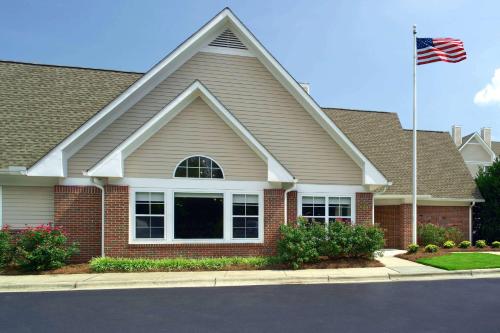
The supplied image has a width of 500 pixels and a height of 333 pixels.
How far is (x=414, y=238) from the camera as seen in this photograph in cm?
1574

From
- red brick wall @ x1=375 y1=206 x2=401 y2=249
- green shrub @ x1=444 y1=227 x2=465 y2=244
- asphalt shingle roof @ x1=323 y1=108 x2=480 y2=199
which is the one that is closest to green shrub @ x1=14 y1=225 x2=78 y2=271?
asphalt shingle roof @ x1=323 y1=108 x2=480 y2=199

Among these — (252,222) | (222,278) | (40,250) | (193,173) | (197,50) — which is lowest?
(222,278)

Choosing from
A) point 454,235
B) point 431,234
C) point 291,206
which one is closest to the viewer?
point 291,206

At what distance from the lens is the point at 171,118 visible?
1237cm

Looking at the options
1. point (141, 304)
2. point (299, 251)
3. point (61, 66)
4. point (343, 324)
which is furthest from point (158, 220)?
point (61, 66)

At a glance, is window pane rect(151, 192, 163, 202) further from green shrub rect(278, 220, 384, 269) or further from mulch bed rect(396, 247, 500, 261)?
mulch bed rect(396, 247, 500, 261)

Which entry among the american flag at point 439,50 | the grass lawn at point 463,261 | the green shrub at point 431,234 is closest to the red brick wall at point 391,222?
the green shrub at point 431,234

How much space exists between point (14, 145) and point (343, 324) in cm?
1324

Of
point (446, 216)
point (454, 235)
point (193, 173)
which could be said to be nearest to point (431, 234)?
point (454, 235)

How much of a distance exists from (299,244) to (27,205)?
1006 centimetres

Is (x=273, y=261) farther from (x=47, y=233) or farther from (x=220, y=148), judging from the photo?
(x=47, y=233)

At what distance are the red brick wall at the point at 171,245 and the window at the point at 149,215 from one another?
1.20ft

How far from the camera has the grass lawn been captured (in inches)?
487

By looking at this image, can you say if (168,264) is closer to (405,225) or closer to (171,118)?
(171,118)
